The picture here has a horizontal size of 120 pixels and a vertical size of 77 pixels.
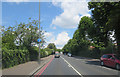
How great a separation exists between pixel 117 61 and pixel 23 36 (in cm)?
1692

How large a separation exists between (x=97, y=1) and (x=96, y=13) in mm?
1633

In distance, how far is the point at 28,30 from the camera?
72.2ft

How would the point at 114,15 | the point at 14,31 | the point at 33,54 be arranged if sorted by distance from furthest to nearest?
the point at 33,54
the point at 14,31
the point at 114,15

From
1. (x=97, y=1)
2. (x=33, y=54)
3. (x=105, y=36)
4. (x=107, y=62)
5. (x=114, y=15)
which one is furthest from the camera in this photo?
(x=33, y=54)

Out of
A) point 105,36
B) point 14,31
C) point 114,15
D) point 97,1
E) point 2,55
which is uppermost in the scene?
point 97,1

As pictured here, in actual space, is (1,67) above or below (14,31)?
below

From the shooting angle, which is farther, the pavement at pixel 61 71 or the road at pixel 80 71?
the road at pixel 80 71

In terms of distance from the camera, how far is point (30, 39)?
72.9 ft

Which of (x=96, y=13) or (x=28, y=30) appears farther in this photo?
(x=28, y=30)

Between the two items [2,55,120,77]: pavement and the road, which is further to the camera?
the road

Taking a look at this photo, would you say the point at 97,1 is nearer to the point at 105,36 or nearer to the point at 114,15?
the point at 105,36

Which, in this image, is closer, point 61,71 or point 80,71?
point 80,71

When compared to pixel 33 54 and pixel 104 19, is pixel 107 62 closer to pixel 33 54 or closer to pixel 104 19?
pixel 104 19

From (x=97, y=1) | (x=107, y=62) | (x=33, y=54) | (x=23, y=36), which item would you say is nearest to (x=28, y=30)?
(x=23, y=36)
